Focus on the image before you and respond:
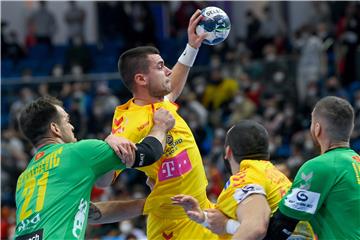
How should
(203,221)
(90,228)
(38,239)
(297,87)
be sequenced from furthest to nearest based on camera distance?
(297,87) < (90,228) < (203,221) < (38,239)

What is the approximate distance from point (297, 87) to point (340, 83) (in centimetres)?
103

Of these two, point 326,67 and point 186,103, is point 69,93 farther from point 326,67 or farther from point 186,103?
point 326,67

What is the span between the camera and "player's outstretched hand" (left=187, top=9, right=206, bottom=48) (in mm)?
8047

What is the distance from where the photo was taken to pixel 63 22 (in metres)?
25.4

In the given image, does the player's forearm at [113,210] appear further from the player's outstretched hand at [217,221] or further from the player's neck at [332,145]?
the player's neck at [332,145]

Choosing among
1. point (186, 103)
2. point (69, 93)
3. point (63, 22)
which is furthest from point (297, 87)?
point (63, 22)

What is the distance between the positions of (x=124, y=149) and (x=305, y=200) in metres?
1.37

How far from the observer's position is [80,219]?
21.2ft

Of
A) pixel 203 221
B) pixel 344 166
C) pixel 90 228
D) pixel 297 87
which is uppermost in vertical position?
pixel 344 166

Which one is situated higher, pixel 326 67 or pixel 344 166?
→ pixel 344 166

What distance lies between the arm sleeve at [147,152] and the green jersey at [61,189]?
0.14m

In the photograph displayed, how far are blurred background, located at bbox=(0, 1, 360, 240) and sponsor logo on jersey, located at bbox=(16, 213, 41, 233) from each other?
8.38m

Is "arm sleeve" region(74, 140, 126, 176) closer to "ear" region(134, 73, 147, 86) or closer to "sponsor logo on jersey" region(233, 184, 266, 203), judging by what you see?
"sponsor logo on jersey" region(233, 184, 266, 203)

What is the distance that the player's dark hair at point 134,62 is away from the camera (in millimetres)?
7809
